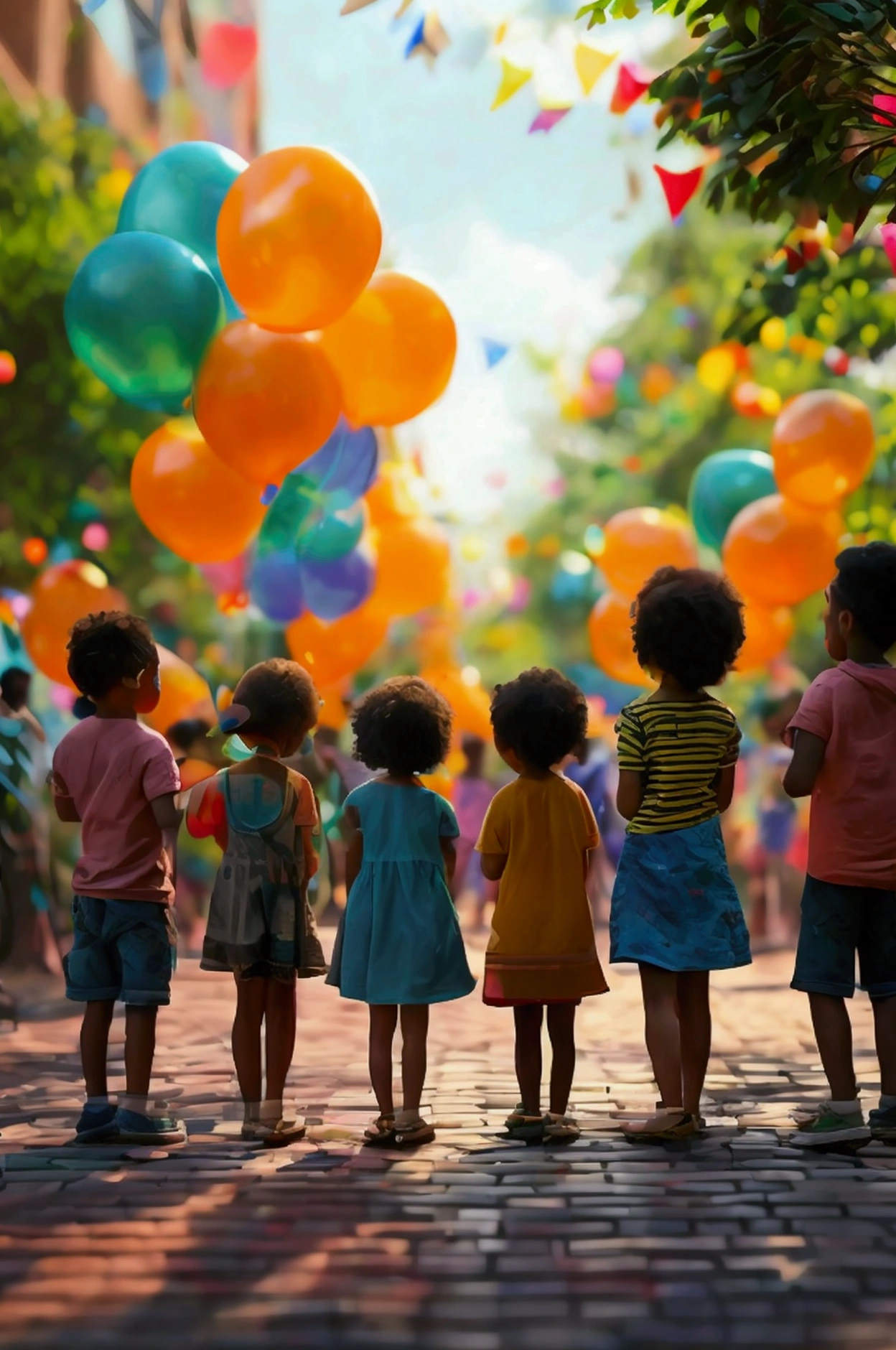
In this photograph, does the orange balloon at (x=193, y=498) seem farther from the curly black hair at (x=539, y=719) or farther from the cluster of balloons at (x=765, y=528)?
the curly black hair at (x=539, y=719)

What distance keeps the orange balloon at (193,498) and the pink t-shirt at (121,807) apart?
1.96 metres

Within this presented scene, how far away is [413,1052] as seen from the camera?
486 centimetres

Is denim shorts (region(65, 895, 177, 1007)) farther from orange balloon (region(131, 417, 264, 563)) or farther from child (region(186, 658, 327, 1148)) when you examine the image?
orange balloon (region(131, 417, 264, 563))

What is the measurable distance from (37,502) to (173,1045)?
268 inches

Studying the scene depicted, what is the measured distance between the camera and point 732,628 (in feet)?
15.9

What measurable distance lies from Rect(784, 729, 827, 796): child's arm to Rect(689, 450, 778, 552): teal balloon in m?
4.23

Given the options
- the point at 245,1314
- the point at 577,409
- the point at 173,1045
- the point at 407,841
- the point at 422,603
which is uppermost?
the point at 577,409

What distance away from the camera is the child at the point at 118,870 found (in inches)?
191

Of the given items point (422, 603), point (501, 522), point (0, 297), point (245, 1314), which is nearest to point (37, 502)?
point (0, 297)

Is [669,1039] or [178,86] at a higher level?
[178,86]

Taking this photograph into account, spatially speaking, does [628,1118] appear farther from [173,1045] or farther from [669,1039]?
[173,1045]

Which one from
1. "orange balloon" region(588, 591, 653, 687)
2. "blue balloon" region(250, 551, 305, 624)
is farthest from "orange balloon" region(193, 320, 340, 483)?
"orange balloon" region(588, 591, 653, 687)

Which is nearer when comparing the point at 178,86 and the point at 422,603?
the point at 422,603

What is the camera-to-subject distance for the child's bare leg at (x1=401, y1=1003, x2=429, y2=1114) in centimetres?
482
